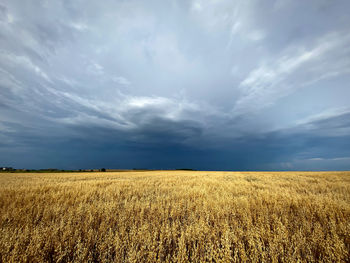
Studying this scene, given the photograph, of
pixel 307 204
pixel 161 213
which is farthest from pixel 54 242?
pixel 307 204

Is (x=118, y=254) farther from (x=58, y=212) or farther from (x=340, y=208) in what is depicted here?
(x=340, y=208)

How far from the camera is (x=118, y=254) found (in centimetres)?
309

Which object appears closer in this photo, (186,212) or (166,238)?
(166,238)

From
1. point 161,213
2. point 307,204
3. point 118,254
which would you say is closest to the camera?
point 118,254

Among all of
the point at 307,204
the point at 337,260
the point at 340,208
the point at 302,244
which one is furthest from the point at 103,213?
the point at 340,208

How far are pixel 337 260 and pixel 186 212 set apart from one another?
4096 mm

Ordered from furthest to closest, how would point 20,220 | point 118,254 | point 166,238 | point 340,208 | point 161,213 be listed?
point 340,208 < point 161,213 < point 20,220 < point 166,238 < point 118,254

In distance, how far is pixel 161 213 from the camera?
17.6 feet

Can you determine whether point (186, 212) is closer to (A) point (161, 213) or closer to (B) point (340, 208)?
(A) point (161, 213)

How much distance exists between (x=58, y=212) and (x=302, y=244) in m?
7.48

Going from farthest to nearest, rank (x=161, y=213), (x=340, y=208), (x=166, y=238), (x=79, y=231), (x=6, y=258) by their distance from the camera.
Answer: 1. (x=340, y=208)
2. (x=161, y=213)
3. (x=79, y=231)
4. (x=166, y=238)
5. (x=6, y=258)

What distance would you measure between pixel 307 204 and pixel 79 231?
845 cm

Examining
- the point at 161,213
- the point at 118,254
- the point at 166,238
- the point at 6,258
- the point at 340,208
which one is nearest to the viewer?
the point at 6,258

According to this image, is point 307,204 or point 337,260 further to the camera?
point 307,204
